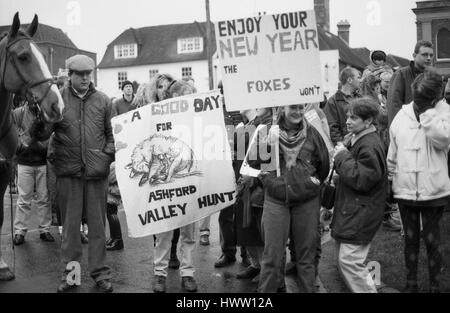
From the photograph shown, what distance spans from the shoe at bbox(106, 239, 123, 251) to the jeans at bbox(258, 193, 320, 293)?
148 inches

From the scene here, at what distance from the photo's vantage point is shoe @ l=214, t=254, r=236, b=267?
7069 mm

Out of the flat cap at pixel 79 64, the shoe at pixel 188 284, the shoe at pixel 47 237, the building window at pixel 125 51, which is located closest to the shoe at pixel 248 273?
the shoe at pixel 188 284

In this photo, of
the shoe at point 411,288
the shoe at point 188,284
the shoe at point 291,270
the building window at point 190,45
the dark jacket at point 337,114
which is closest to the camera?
the shoe at point 411,288

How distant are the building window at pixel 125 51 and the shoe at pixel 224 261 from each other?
57.0 meters

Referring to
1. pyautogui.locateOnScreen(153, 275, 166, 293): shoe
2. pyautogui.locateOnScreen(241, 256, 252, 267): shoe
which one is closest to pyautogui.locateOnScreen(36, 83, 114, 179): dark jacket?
pyautogui.locateOnScreen(153, 275, 166, 293): shoe

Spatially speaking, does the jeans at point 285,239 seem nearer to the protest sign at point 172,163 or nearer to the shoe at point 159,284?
the protest sign at point 172,163

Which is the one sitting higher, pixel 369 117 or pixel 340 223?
pixel 369 117

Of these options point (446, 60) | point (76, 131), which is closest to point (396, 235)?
point (76, 131)

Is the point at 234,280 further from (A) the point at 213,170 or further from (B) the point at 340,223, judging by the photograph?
(B) the point at 340,223

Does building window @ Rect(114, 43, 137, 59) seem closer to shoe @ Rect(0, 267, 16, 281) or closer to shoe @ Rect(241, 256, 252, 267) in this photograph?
shoe @ Rect(241, 256, 252, 267)

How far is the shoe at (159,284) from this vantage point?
577 centimetres

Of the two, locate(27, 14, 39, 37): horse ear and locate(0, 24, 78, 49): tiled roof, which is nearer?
locate(27, 14, 39, 37): horse ear
